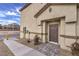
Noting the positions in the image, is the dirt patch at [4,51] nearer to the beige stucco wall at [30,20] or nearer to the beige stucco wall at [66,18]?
the beige stucco wall at [30,20]

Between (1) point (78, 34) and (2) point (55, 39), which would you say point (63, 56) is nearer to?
(1) point (78, 34)

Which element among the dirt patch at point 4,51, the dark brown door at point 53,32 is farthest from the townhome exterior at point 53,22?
the dirt patch at point 4,51

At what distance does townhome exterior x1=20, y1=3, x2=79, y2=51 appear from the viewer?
109 inches

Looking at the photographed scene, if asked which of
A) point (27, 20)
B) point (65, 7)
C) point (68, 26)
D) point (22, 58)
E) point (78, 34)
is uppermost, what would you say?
point (65, 7)

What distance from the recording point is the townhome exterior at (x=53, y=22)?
2.77m

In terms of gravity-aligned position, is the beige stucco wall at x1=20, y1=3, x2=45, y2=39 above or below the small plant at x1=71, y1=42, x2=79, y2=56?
above

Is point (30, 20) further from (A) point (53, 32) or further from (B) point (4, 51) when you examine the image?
(B) point (4, 51)


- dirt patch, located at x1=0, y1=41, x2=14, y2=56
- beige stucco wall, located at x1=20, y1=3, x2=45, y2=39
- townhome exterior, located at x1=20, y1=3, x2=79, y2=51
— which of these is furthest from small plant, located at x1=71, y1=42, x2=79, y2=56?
dirt patch, located at x1=0, y1=41, x2=14, y2=56

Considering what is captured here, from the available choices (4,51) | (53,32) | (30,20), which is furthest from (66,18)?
(4,51)

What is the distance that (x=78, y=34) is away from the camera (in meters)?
2.68

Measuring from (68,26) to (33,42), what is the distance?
1296mm

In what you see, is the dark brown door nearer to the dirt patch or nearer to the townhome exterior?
the townhome exterior

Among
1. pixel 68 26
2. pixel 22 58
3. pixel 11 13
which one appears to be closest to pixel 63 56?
pixel 68 26

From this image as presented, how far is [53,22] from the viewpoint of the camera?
359 cm
